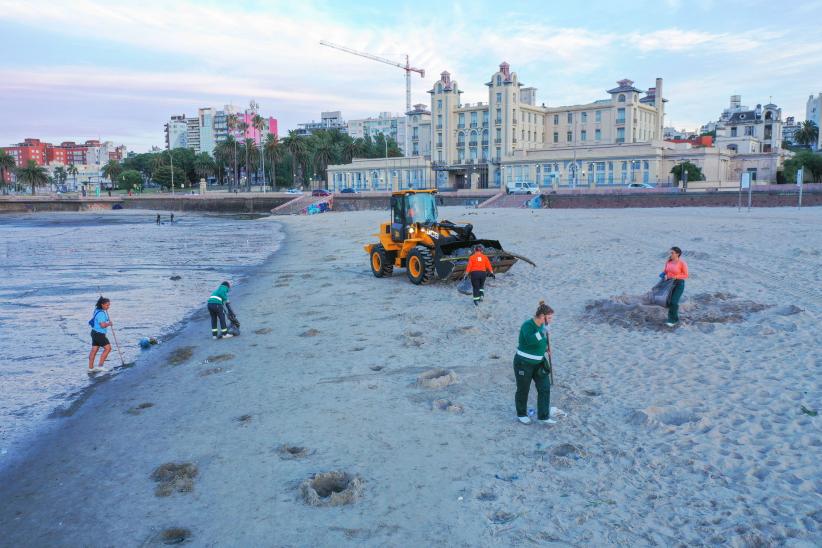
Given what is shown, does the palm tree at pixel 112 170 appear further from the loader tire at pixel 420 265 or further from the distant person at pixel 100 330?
the distant person at pixel 100 330

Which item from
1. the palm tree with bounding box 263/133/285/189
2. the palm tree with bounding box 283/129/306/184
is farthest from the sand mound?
the palm tree with bounding box 263/133/285/189

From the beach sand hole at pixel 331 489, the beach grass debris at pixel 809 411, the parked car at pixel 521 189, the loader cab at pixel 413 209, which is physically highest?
the parked car at pixel 521 189

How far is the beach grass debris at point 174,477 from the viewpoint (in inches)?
251

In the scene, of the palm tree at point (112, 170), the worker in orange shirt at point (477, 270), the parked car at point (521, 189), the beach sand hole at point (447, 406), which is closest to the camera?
the beach sand hole at point (447, 406)

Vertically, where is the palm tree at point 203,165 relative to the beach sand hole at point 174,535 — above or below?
above

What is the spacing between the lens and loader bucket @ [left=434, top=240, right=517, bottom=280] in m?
16.5

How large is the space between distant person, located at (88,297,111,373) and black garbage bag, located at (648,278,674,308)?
10599mm

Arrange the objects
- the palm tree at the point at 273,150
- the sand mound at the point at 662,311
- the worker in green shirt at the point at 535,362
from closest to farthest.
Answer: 1. the worker in green shirt at the point at 535,362
2. the sand mound at the point at 662,311
3. the palm tree at the point at 273,150

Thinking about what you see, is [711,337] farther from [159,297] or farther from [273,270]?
[273,270]

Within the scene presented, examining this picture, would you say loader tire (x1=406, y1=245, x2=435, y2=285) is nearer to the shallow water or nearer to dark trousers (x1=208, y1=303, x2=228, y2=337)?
the shallow water

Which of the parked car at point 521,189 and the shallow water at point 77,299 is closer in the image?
the shallow water at point 77,299

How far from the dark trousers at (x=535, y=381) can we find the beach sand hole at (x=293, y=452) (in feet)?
8.98

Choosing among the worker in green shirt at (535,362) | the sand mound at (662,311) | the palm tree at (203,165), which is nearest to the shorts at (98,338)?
the worker in green shirt at (535,362)

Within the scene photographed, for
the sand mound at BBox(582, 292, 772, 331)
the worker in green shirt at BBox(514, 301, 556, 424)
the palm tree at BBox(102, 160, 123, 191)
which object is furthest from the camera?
the palm tree at BBox(102, 160, 123, 191)
